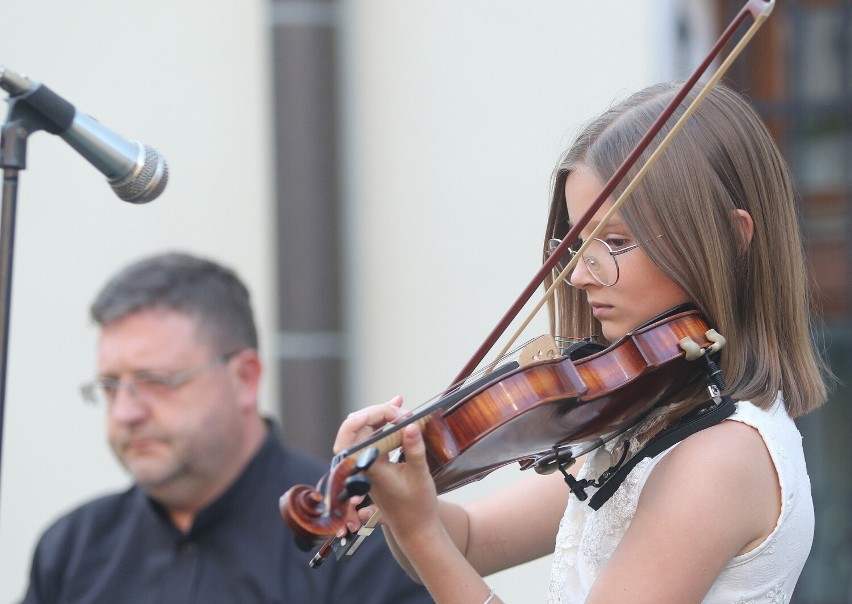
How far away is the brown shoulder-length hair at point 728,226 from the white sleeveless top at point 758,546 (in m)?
0.05

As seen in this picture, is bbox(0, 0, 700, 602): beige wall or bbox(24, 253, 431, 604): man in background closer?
bbox(24, 253, 431, 604): man in background

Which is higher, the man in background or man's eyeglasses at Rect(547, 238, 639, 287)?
man's eyeglasses at Rect(547, 238, 639, 287)

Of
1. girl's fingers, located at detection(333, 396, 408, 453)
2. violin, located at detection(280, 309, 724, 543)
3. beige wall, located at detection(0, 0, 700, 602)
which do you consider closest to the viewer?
violin, located at detection(280, 309, 724, 543)

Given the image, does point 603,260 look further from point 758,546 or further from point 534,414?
point 758,546

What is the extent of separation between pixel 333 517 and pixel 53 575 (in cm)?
160

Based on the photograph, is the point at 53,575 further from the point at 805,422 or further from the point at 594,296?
the point at 805,422

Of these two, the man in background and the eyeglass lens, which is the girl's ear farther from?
the man in background

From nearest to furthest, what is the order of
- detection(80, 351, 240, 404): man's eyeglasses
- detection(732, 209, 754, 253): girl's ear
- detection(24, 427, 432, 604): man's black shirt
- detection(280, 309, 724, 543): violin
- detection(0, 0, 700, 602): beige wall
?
detection(280, 309, 724, 543): violin
detection(732, 209, 754, 253): girl's ear
detection(24, 427, 432, 604): man's black shirt
detection(80, 351, 240, 404): man's eyeglasses
detection(0, 0, 700, 602): beige wall

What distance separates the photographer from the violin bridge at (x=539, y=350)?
158 centimetres

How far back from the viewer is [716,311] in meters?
1.53

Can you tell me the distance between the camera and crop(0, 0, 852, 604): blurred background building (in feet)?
11.1

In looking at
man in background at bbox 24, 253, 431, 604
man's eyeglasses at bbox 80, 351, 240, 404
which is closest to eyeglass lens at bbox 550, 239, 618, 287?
man in background at bbox 24, 253, 431, 604

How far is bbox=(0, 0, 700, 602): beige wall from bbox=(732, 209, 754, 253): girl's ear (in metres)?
1.85

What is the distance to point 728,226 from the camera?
155 centimetres
